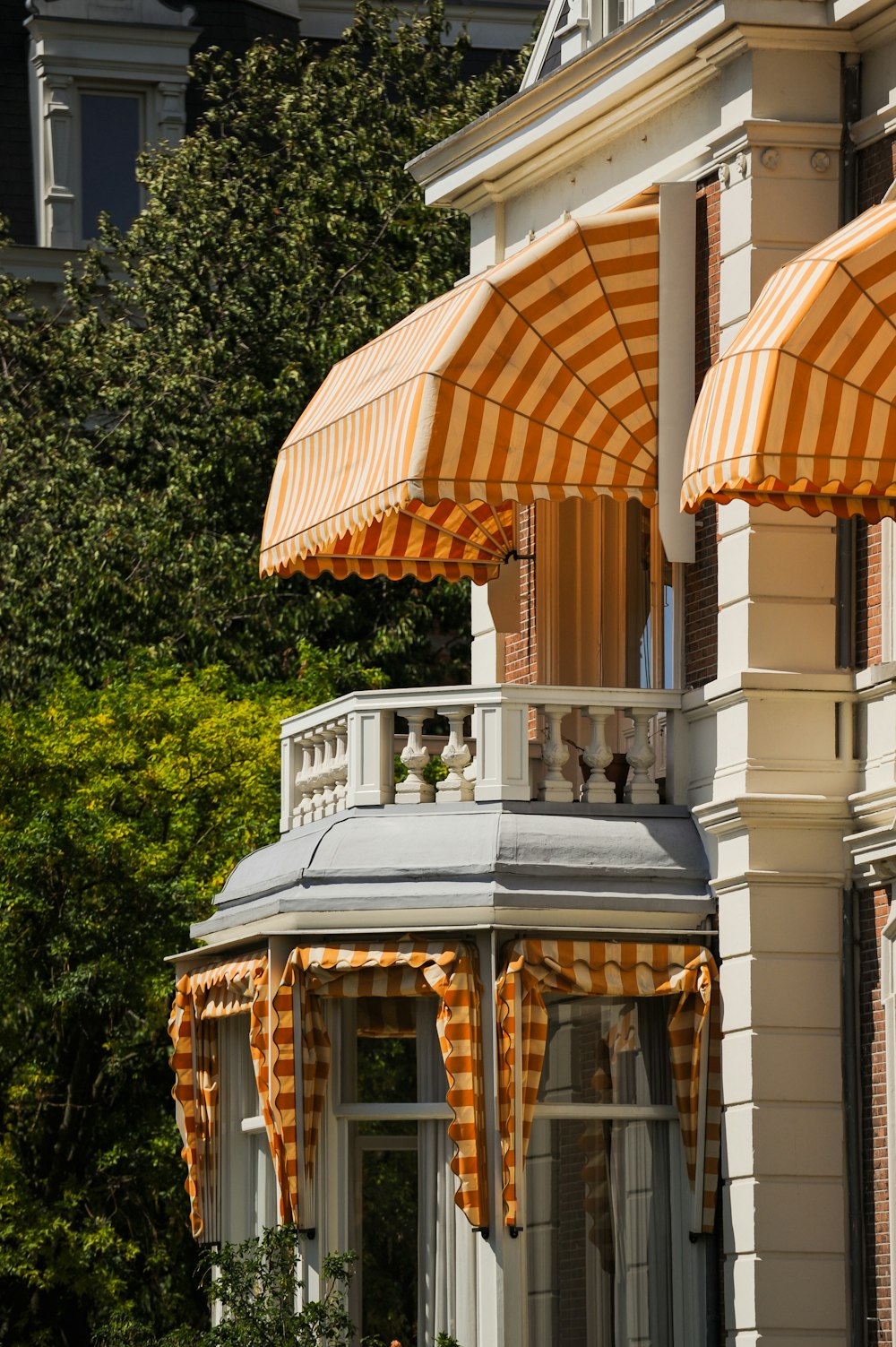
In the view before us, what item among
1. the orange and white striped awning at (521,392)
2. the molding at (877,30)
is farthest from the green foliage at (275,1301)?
the molding at (877,30)

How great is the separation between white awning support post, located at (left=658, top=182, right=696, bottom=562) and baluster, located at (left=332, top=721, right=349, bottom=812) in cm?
260

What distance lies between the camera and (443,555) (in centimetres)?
2119

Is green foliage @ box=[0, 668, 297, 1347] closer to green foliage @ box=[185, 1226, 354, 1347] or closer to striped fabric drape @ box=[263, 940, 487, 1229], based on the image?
green foliage @ box=[185, 1226, 354, 1347]

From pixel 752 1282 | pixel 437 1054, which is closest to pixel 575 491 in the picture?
pixel 437 1054

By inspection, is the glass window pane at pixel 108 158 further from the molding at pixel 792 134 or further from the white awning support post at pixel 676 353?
the molding at pixel 792 134

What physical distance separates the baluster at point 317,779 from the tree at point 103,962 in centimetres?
432

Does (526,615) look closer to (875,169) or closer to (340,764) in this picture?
(340,764)

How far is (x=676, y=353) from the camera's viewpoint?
1858 cm

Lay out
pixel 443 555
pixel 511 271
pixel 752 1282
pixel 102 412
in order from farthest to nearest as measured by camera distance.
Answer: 1. pixel 102 412
2. pixel 443 555
3. pixel 511 271
4. pixel 752 1282

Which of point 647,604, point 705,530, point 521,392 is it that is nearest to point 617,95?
point 521,392

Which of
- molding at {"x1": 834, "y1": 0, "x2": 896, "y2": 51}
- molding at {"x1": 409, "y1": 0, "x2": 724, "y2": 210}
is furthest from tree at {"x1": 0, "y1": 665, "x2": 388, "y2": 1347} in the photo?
molding at {"x1": 834, "y1": 0, "x2": 896, "y2": 51}

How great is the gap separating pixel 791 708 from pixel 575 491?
2.12 meters

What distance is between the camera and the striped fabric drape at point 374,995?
677 inches

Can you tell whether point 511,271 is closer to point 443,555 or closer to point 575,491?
point 575,491
